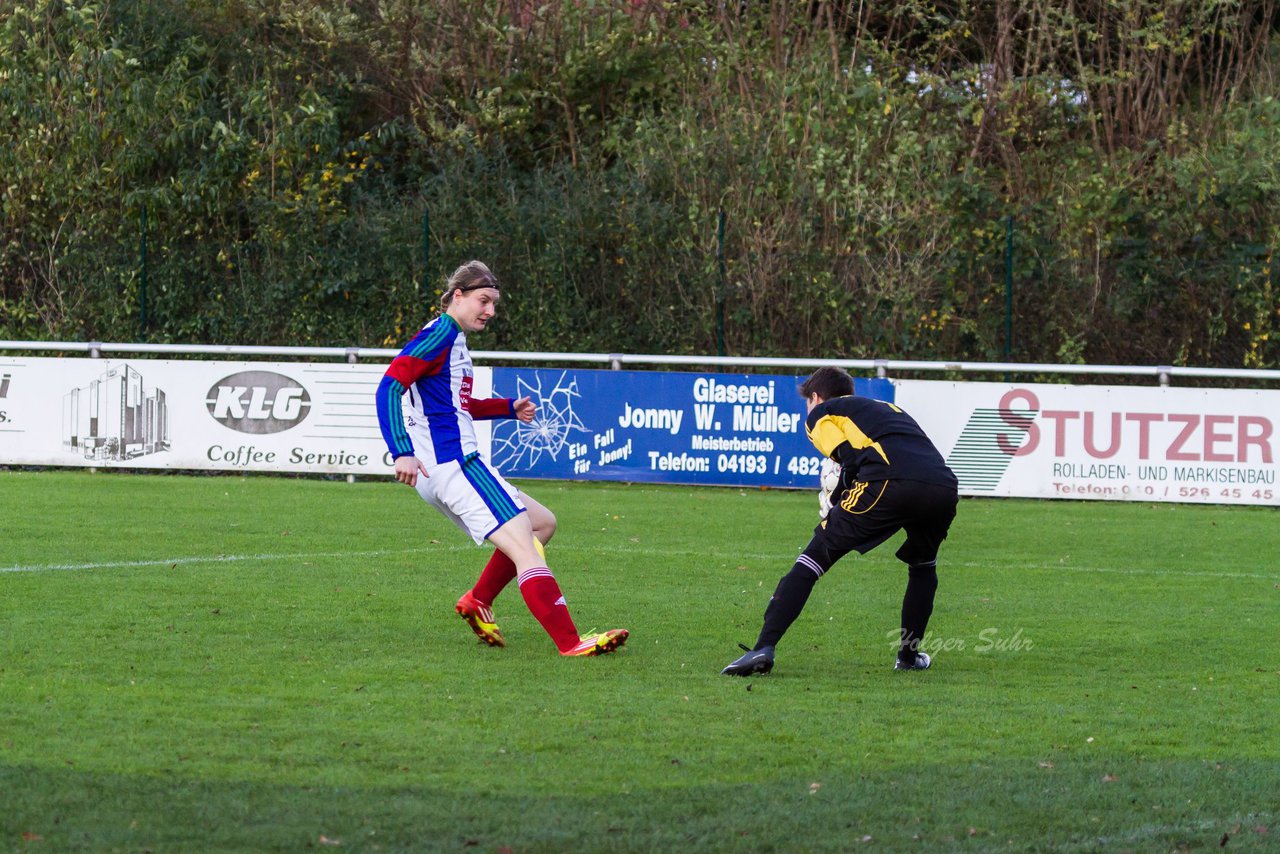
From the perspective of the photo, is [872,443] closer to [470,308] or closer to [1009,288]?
[470,308]

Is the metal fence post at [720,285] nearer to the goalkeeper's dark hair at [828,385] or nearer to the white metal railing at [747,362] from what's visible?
the white metal railing at [747,362]

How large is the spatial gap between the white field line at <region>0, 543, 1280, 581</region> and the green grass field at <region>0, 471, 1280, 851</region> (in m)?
0.06

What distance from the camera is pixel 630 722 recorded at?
6508 millimetres

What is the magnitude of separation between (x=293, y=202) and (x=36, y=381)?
5.61 metres

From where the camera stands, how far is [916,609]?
788 cm

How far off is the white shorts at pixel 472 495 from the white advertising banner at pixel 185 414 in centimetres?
974

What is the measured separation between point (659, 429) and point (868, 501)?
33.0 feet

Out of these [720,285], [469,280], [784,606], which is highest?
[469,280]

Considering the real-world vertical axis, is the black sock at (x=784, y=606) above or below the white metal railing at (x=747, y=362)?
above

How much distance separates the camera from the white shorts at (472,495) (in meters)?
8.05

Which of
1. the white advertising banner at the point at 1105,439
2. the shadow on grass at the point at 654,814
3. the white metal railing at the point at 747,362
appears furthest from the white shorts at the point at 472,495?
the white advertising banner at the point at 1105,439

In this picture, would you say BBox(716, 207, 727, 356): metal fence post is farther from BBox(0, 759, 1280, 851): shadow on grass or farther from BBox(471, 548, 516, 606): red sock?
BBox(0, 759, 1280, 851): shadow on grass

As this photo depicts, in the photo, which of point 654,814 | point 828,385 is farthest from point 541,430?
point 654,814

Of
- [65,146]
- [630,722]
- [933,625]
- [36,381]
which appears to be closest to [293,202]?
[65,146]
